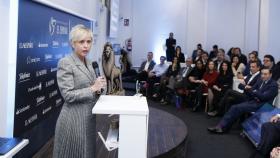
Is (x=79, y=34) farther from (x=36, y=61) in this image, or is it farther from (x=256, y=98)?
(x=256, y=98)

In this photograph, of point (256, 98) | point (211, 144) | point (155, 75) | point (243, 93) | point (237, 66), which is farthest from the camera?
point (155, 75)

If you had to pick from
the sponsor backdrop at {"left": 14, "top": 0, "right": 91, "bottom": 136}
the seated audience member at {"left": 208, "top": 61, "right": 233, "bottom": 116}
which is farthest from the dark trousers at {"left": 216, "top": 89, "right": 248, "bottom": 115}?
the sponsor backdrop at {"left": 14, "top": 0, "right": 91, "bottom": 136}

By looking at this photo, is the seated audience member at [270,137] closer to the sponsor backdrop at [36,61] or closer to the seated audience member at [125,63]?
the sponsor backdrop at [36,61]

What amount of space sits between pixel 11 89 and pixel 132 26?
8.73m

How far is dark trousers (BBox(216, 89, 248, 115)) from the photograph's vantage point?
5824 mm

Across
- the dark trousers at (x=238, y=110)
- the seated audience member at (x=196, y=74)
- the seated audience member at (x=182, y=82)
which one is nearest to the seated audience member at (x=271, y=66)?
the dark trousers at (x=238, y=110)

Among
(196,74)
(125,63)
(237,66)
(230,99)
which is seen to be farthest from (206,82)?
(125,63)

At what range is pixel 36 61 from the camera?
308cm

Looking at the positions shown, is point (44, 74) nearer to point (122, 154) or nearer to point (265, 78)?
point (122, 154)

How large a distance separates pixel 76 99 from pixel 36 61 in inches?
58.9

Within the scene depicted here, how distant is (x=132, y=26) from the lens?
1112cm

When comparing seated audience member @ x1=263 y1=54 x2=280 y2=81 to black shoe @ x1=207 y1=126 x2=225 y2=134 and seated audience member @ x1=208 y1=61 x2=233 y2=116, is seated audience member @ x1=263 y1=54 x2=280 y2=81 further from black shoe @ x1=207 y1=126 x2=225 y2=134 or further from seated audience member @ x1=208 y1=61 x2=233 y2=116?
black shoe @ x1=207 y1=126 x2=225 y2=134

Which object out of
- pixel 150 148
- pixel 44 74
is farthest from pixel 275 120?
pixel 44 74

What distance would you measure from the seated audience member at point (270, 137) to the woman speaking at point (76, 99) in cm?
267
